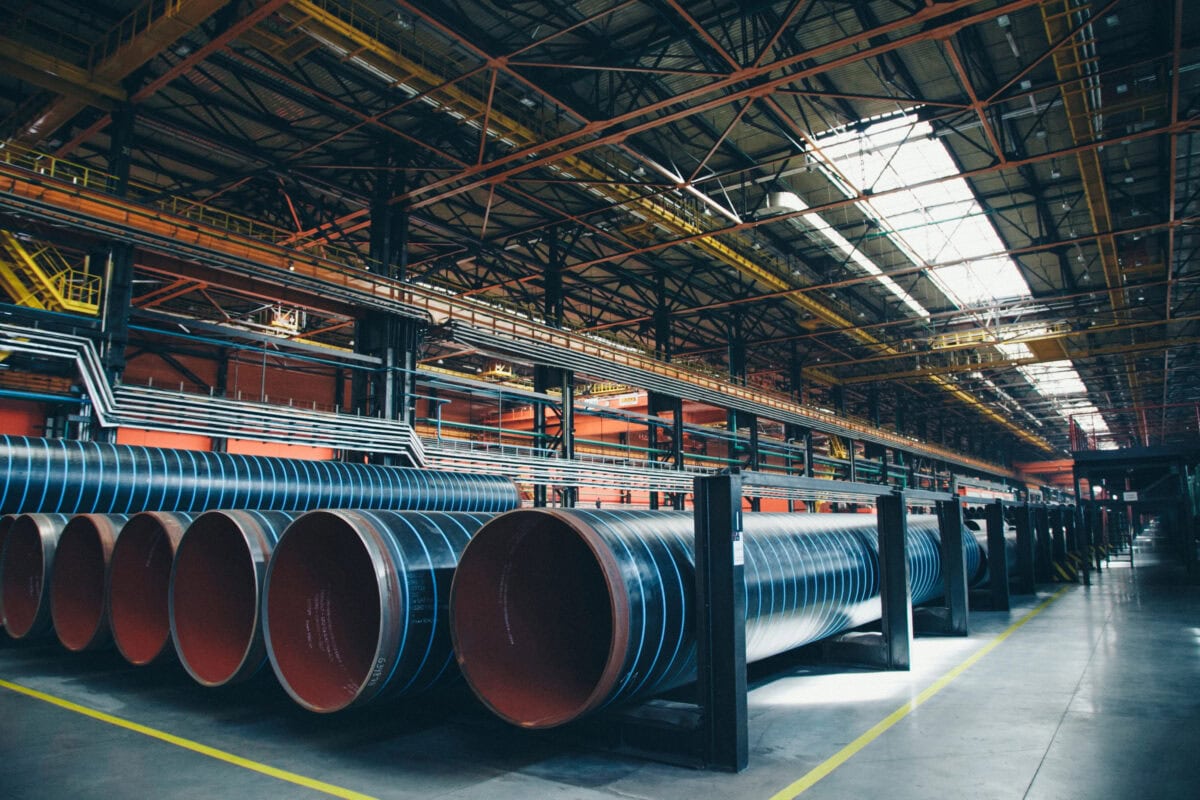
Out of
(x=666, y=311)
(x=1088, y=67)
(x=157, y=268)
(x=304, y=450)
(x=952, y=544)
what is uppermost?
(x=1088, y=67)

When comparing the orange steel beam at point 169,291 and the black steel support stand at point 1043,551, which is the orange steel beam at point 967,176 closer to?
the orange steel beam at point 169,291

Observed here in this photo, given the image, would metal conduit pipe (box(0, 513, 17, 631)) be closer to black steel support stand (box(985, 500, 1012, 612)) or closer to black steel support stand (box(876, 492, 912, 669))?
black steel support stand (box(876, 492, 912, 669))

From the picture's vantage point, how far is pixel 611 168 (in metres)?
19.3

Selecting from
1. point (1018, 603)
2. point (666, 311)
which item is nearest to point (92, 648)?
point (1018, 603)

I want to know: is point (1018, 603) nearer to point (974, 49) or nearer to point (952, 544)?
point (952, 544)

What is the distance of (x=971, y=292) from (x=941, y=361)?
343 inches

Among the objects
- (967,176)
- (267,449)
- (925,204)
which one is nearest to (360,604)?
(967,176)

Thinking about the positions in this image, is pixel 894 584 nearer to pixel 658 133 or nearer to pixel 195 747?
pixel 195 747

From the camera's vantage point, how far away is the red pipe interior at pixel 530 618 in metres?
5.70

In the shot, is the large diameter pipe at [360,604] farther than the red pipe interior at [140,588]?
No

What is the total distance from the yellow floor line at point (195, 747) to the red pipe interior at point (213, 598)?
0.55 meters

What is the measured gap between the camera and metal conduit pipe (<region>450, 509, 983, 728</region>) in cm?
514

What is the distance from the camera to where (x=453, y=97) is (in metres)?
14.2

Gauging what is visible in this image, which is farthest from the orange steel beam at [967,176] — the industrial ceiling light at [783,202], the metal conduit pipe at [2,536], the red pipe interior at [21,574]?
the red pipe interior at [21,574]
